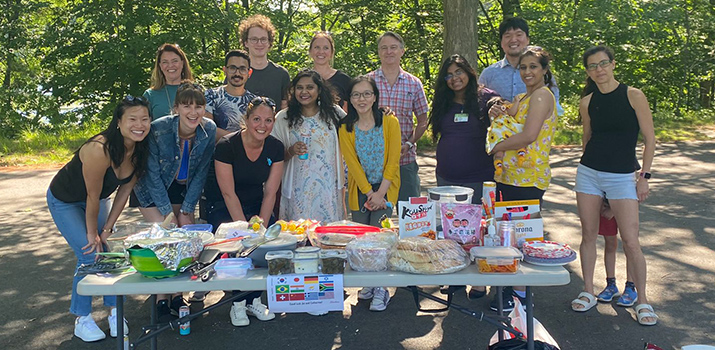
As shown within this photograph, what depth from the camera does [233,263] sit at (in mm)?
2373

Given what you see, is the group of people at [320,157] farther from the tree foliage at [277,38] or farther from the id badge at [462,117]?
the tree foliage at [277,38]

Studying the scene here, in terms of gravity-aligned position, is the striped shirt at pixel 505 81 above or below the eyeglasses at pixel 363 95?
above

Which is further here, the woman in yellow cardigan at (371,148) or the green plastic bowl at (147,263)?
the woman in yellow cardigan at (371,148)

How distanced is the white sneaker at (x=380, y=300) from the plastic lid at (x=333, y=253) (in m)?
1.44

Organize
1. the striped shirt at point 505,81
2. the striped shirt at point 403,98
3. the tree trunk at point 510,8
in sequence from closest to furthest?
the striped shirt at point 505,81, the striped shirt at point 403,98, the tree trunk at point 510,8

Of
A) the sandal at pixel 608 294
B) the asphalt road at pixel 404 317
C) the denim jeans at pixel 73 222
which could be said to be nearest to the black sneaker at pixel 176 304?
the asphalt road at pixel 404 317

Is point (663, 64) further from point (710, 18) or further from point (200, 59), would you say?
point (200, 59)

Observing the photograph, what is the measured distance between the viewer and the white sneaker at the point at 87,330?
3240 millimetres


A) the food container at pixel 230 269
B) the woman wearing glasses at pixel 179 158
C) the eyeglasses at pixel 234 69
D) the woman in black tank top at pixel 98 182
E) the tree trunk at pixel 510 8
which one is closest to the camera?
the food container at pixel 230 269

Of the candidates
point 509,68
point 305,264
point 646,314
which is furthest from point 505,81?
point 305,264

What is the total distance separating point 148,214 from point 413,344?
1.86 metres

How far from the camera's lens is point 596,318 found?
3.44 meters

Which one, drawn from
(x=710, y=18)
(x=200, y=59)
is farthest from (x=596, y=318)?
(x=710, y=18)

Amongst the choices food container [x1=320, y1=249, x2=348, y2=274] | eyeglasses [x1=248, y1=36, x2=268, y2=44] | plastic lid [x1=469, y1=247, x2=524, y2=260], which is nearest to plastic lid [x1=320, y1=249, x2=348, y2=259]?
food container [x1=320, y1=249, x2=348, y2=274]
